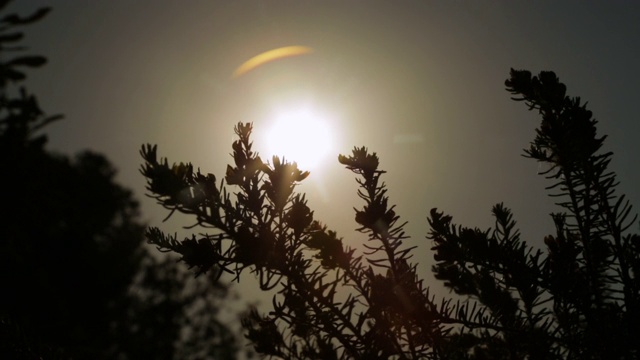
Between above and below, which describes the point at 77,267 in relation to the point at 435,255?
above

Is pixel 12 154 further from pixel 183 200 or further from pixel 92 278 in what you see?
pixel 92 278

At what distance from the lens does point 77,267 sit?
14.7 metres

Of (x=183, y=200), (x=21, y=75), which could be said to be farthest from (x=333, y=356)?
(x=21, y=75)

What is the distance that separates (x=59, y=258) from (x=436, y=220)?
16187 mm

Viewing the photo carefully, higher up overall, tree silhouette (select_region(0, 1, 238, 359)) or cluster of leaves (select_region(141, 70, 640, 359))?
tree silhouette (select_region(0, 1, 238, 359))

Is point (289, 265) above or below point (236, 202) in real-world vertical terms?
below

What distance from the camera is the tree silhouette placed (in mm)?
3170

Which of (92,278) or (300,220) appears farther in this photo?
(92,278)

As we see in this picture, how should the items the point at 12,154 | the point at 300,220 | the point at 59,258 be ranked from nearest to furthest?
1. the point at 300,220
2. the point at 12,154
3. the point at 59,258

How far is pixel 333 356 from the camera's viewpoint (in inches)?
61.9

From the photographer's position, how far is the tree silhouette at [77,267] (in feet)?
10.4

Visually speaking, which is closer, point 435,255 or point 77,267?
point 435,255

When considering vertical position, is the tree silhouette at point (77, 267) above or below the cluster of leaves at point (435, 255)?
above

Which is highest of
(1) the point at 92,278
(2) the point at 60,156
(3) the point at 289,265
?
(2) the point at 60,156
